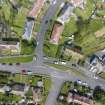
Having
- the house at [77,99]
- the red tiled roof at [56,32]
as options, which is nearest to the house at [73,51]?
the red tiled roof at [56,32]

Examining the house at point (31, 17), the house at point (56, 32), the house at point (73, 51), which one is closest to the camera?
the house at point (31, 17)

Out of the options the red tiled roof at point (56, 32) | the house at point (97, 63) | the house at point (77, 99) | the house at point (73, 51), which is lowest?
the house at point (77, 99)

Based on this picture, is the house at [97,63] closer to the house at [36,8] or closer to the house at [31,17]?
the house at [31,17]

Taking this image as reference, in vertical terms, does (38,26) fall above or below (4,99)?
above

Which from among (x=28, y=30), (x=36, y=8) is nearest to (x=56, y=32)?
(x=28, y=30)

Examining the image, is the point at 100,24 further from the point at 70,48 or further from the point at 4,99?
the point at 4,99

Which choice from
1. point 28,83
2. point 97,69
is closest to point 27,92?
point 28,83

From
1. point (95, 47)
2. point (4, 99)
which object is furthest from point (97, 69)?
point (4, 99)

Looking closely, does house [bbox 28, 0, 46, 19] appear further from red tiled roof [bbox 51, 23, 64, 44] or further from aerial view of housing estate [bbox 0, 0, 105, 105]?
red tiled roof [bbox 51, 23, 64, 44]
